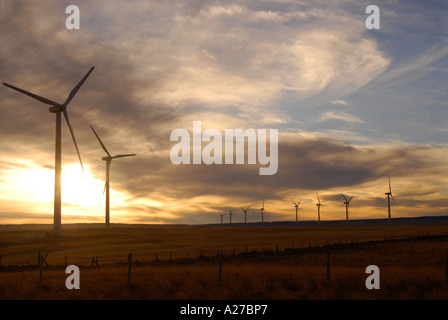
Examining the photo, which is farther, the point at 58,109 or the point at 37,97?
the point at 58,109

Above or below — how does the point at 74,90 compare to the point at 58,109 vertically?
above

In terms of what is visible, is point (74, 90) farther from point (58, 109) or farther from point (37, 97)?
point (37, 97)

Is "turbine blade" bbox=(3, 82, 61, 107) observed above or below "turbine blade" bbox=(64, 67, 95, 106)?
below

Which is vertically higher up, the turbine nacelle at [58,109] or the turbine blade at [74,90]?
the turbine blade at [74,90]

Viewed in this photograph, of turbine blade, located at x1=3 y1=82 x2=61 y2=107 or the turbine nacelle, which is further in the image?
the turbine nacelle

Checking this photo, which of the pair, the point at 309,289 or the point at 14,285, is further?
the point at 14,285

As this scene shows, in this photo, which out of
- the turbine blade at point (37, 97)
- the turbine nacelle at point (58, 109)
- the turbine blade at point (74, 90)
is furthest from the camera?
the turbine nacelle at point (58, 109)

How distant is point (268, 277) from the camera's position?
28.7 m

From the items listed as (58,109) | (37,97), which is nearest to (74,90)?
(58,109)
